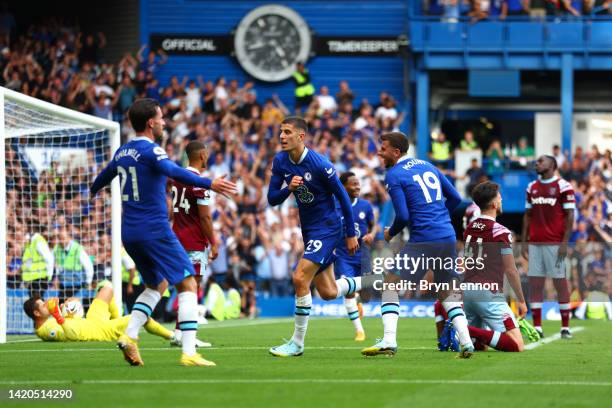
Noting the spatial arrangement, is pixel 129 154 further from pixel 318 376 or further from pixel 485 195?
pixel 485 195

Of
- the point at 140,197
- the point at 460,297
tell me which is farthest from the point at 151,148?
the point at 460,297

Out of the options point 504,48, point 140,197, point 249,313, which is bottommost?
point 249,313

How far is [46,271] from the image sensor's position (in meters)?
19.4

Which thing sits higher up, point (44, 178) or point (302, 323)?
point (44, 178)

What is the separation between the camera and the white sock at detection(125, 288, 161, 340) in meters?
10.6

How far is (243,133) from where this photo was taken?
3122cm

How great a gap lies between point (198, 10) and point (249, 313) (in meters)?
13.5

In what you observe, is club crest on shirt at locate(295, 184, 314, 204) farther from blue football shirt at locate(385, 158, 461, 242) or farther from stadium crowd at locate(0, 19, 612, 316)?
stadium crowd at locate(0, 19, 612, 316)

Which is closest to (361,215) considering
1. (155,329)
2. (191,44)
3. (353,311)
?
(353,311)

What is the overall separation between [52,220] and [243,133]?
11663 mm

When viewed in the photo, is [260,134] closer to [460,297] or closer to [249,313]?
[249,313]

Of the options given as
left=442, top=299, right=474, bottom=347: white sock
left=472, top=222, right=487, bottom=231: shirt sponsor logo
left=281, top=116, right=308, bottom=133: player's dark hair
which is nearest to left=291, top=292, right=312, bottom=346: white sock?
left=442, top=299, right=474, bottom=347: white sock

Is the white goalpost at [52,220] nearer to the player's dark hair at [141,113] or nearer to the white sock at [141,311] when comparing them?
the white sock at [141,311]

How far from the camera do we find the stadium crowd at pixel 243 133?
27.6m
